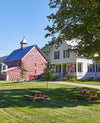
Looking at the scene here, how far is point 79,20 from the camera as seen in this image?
13086 millimetres

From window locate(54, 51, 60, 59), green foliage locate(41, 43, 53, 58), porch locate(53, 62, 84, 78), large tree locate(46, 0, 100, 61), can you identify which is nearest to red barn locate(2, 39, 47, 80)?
green foliage locate(41, 43, 53, 58)

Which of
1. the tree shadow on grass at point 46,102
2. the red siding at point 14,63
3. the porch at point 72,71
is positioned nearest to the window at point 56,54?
the porch at point 72,71

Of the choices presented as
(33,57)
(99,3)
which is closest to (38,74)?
(33,57)

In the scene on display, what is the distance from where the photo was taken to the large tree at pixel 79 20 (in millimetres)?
11156

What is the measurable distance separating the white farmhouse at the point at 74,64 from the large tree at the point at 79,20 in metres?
16.7

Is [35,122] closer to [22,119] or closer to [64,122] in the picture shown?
[22,119]

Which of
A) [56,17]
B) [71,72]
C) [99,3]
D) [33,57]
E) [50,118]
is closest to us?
[50,118]

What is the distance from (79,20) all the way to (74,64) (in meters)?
20.1

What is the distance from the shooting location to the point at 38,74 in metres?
47.5

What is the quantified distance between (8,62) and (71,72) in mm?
25303

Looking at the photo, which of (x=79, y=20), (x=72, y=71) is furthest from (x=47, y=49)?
(x=72, y=71)

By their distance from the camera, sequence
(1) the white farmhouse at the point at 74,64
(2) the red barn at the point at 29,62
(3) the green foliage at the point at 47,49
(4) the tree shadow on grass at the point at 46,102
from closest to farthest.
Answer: (4) the tree shadow on grass at the point at 46,102 → (3) the green foliage at the point at 47,49 → (1) the white farmhouse at the point at 74,64 → (2) the red barn at the point at 29,62

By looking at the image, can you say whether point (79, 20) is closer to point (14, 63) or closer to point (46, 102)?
point (46, 102)

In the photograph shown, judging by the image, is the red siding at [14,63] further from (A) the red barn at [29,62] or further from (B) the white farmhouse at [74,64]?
(B) the white farmhouse at [74,64]
